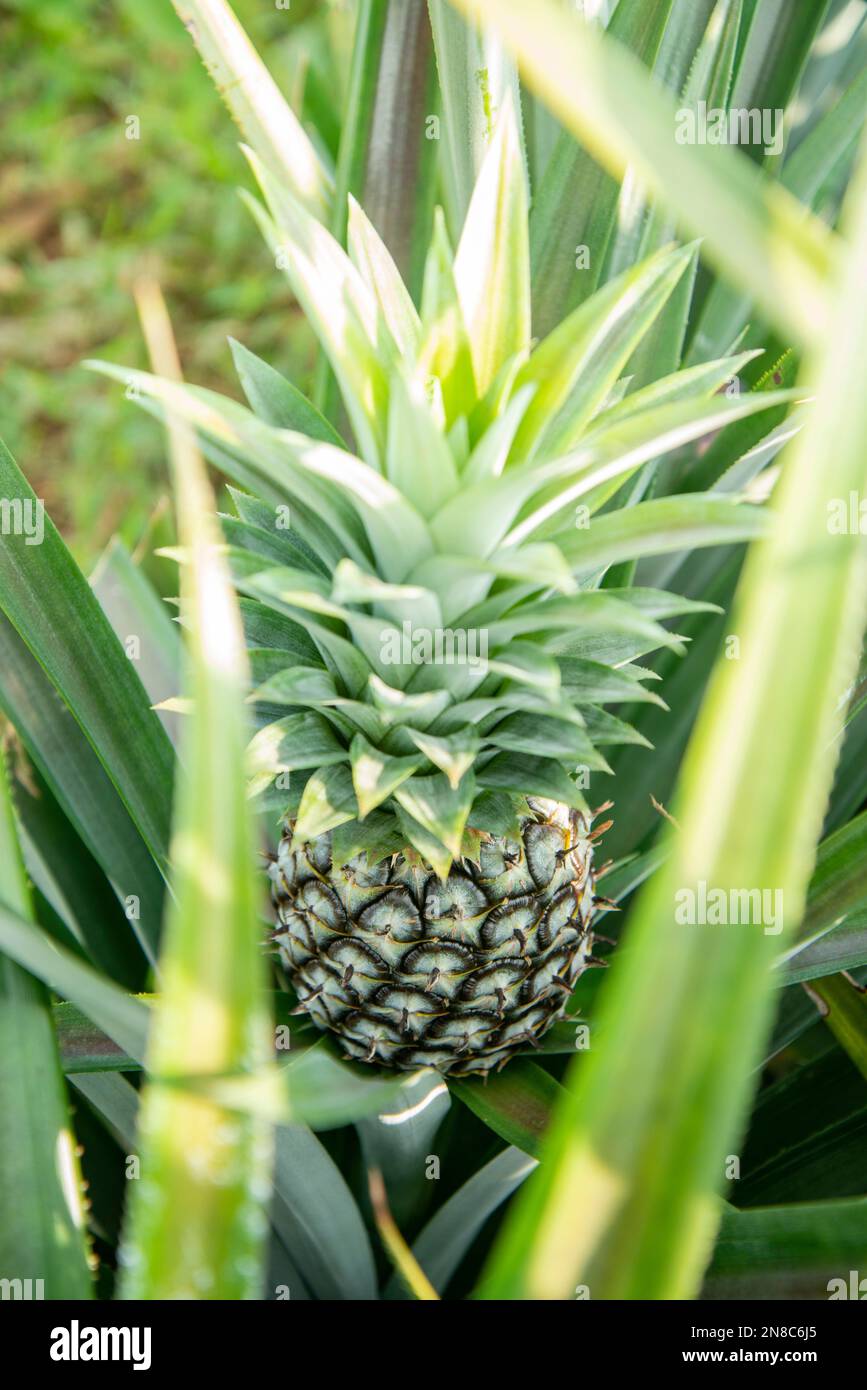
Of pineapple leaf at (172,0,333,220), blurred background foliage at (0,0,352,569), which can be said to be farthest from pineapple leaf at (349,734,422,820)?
blurred background foliage at (0,0,352,569)

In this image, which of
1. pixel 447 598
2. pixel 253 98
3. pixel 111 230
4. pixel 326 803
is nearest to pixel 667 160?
pixel 447 598

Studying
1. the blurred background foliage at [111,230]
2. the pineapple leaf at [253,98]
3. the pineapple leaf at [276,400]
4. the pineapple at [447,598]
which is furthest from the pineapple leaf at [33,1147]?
the blurred background foliage at [111,230]

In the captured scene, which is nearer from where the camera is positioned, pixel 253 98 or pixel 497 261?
pixel 497 261

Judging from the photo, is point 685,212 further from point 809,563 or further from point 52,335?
point 52,335

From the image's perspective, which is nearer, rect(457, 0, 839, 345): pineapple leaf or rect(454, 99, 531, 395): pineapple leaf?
rect(457, 0, 839, 345): pineapple leaf

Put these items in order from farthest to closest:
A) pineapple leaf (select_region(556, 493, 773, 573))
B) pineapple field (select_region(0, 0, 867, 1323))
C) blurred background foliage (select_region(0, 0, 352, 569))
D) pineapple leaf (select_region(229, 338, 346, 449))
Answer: blurred background foliage (select_region(0, 0, 352, 569))
pineapple leaf (select_region(229, 338, 346, 449))
pineapple leaf (select_region(556, 493, 773, 573))
pineapple field (select_region(0, 0, 867, 1323))

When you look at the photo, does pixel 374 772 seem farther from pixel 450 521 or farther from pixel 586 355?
pixel 586 355

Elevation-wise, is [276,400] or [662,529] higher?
[276,400]

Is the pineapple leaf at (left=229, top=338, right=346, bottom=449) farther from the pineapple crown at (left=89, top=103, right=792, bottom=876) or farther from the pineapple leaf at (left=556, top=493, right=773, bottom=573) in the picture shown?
the pineapple leaf at (left=556, top=493, right=773, bottom=573)
